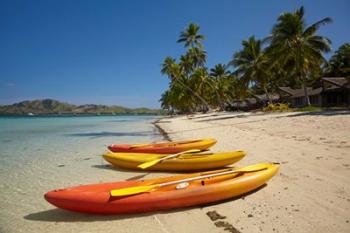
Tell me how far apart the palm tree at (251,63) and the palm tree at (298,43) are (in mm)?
4923

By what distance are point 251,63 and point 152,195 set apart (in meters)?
29.0

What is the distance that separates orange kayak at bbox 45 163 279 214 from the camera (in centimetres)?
358

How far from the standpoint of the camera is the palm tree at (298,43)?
2361 cm

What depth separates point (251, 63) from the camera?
1208 inches

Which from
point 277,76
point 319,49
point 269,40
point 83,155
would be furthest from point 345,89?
point 83,155

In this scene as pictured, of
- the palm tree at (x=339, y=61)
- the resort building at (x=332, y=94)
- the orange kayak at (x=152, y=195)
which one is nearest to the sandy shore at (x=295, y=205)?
the orange kayak at (x=152, y=195)

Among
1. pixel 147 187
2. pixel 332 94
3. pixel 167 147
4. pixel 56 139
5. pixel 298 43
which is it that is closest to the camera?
pixel 147 187

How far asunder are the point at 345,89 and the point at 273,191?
28033 mm

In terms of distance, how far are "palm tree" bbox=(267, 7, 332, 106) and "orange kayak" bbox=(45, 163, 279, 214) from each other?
22.6m

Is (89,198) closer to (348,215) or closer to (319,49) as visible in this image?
(348,215)

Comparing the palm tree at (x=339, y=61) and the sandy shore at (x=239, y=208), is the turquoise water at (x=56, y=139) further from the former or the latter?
the palm tree at (x=339, y=61)

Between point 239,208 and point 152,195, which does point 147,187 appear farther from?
point 239,208

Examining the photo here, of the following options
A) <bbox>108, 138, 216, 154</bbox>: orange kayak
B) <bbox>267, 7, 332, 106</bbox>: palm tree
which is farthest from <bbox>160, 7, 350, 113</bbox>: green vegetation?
<bbox>108, 138, 216, 154</bbox>: orange kayak

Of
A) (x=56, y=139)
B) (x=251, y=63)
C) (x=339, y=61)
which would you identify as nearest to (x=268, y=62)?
(x=251, y=63)
